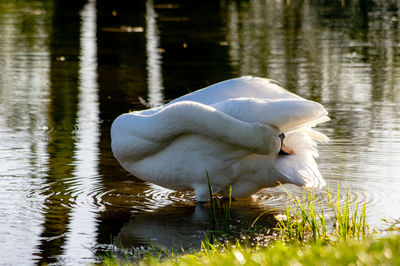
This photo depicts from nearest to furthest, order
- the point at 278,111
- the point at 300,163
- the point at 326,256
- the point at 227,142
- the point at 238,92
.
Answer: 1. the point at 326,256
2. the point at 278,111
3. the point at 227,142
4. the point at 300,163
5. the point at 238,92

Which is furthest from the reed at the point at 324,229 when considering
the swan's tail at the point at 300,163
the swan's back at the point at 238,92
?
the swan's back at the point at 238,92

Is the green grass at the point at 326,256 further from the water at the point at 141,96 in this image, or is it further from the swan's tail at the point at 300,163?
the swan's tail at the point at 300,163

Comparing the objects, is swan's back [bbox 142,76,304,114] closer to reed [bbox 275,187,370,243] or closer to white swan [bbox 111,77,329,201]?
white swan [bbox 111,77,329,201]

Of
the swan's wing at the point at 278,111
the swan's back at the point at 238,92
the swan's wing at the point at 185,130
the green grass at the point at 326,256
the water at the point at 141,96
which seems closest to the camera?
the green grass at the point at 326,256

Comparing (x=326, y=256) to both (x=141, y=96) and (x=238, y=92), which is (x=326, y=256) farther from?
(x=141, y=96)

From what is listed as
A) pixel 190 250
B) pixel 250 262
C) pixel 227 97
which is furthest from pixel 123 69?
pixel 250 262

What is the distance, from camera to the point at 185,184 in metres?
7.59

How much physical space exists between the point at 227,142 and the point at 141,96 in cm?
618

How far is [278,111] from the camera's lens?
23.3 ft

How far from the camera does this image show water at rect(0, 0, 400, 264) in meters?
Answer: 7.25

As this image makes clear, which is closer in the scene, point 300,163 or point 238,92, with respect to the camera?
point 300,163

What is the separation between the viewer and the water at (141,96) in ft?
23.8

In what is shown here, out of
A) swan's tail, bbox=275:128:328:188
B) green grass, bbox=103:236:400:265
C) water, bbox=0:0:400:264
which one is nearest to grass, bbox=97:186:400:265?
green grass, bbox=103:236:400:265

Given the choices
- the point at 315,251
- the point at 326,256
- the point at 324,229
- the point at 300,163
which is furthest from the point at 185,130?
the point at 326,256
